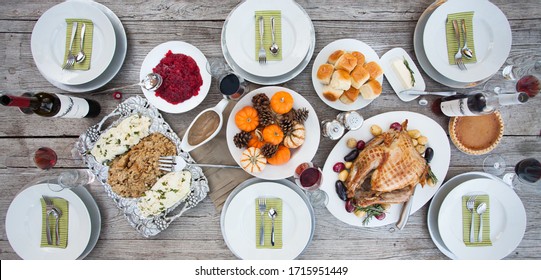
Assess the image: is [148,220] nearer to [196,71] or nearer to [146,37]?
[196,71]

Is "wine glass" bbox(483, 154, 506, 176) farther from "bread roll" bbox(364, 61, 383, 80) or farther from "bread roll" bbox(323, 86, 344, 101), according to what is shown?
"bread roll" bbox(323, 86, 344, 101)

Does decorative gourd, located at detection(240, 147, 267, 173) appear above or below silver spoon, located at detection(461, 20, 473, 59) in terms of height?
below

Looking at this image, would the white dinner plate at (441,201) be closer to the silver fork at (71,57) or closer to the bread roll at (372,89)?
the bread roll at (372,89)

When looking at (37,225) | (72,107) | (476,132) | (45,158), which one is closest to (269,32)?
(72,107)

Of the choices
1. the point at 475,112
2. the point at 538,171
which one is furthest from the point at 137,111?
the point at 538,171

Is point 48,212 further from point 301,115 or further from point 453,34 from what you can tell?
point 453,34

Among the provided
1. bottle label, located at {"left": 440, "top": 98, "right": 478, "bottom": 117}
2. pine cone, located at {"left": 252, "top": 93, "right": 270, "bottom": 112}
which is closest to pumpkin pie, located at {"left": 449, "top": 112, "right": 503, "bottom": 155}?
bottle label, located at {"left": 440, "top": 98, "right": 478, "bottom": 117}
